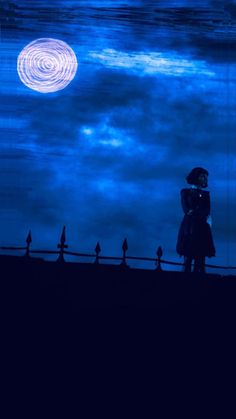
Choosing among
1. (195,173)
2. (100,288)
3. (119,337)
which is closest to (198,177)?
(195,173)

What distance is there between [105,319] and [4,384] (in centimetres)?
146

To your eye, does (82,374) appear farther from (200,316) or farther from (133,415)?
(200,316)

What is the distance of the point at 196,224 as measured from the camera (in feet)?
31.3

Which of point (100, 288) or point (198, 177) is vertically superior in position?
point (198, 177)

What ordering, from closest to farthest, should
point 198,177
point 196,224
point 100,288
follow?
point 100,288 < point 196,224 < point 198,177

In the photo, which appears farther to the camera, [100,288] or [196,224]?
[196,224]

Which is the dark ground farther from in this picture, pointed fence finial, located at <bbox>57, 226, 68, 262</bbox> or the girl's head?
the girl's head

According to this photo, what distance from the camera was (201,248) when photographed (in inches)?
371

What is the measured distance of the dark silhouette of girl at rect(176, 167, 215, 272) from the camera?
30.8 ft

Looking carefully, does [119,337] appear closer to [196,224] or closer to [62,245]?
[62,245]

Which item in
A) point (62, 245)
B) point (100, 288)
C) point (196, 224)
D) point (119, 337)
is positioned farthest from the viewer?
point (196, 224)

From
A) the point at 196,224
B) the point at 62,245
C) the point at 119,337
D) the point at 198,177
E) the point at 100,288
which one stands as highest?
the point at 198,177

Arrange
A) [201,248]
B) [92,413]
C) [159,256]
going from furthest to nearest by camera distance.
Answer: [201,248]
[159,256]
[92,413]

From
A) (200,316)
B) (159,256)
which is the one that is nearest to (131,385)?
(200,316)
